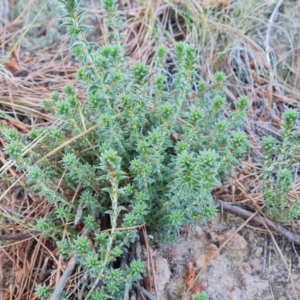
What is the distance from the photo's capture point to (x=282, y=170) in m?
1.94

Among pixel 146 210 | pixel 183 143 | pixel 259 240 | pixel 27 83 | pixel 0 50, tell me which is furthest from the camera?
pixel 0 50

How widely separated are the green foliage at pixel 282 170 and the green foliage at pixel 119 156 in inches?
6.6

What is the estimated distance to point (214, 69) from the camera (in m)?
2.67

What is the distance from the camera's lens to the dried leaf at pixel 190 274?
197 cm

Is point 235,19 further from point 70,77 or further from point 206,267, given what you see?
point 206,267

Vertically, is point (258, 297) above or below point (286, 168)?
below

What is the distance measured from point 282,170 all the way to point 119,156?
0.71 m

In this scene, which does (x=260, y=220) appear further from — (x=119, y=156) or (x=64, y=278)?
(x=64, y=278)

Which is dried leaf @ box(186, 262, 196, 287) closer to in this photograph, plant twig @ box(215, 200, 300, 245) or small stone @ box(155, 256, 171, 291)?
small stone @ box(155, 256, 171, 291)

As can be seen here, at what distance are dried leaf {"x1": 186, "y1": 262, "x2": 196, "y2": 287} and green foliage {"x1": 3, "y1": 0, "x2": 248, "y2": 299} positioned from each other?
176 millimetres

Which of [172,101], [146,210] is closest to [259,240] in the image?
[146,210]

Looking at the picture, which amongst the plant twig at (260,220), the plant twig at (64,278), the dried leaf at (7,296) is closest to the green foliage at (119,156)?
the plant twig at (64,278)

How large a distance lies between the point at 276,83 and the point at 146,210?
50.1 inches

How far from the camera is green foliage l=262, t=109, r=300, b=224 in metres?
1.85
